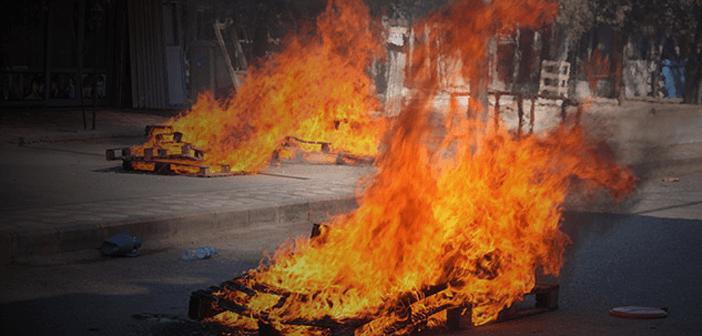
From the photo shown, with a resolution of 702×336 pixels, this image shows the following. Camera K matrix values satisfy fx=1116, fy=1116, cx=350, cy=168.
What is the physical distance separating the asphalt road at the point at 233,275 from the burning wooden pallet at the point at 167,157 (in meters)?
2.69

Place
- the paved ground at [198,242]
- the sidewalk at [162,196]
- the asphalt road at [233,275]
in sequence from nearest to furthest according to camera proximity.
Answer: the asphalt road at [233,275] < the paved ground at [198,242] < the sidewalk at [162,196]

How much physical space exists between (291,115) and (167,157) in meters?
1.95

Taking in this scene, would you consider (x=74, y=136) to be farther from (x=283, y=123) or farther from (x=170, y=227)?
(x=170, y=227)

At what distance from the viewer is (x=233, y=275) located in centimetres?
768

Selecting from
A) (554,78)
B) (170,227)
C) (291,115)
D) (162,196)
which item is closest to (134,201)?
(162,196)

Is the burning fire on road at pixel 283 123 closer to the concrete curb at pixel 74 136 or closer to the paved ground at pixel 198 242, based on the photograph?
the paved ground at pixel 198 242

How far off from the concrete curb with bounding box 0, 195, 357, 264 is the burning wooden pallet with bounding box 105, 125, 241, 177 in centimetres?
200

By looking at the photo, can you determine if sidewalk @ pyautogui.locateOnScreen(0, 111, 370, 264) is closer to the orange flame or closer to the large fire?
the orange flame

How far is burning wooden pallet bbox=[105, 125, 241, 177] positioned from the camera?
12352mm

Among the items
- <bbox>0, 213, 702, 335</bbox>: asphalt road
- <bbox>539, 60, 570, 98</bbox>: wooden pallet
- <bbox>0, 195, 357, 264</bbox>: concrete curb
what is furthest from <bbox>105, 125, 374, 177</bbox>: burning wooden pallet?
<bbox>539, 60, 570, 98</bbox>: wooden pallet

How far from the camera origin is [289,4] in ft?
77.3

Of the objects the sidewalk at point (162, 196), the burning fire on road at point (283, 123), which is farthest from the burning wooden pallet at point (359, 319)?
the burning fire on road at point (283, 123)

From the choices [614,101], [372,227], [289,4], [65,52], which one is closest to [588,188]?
[372,227]

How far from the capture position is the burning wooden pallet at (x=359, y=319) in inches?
213
